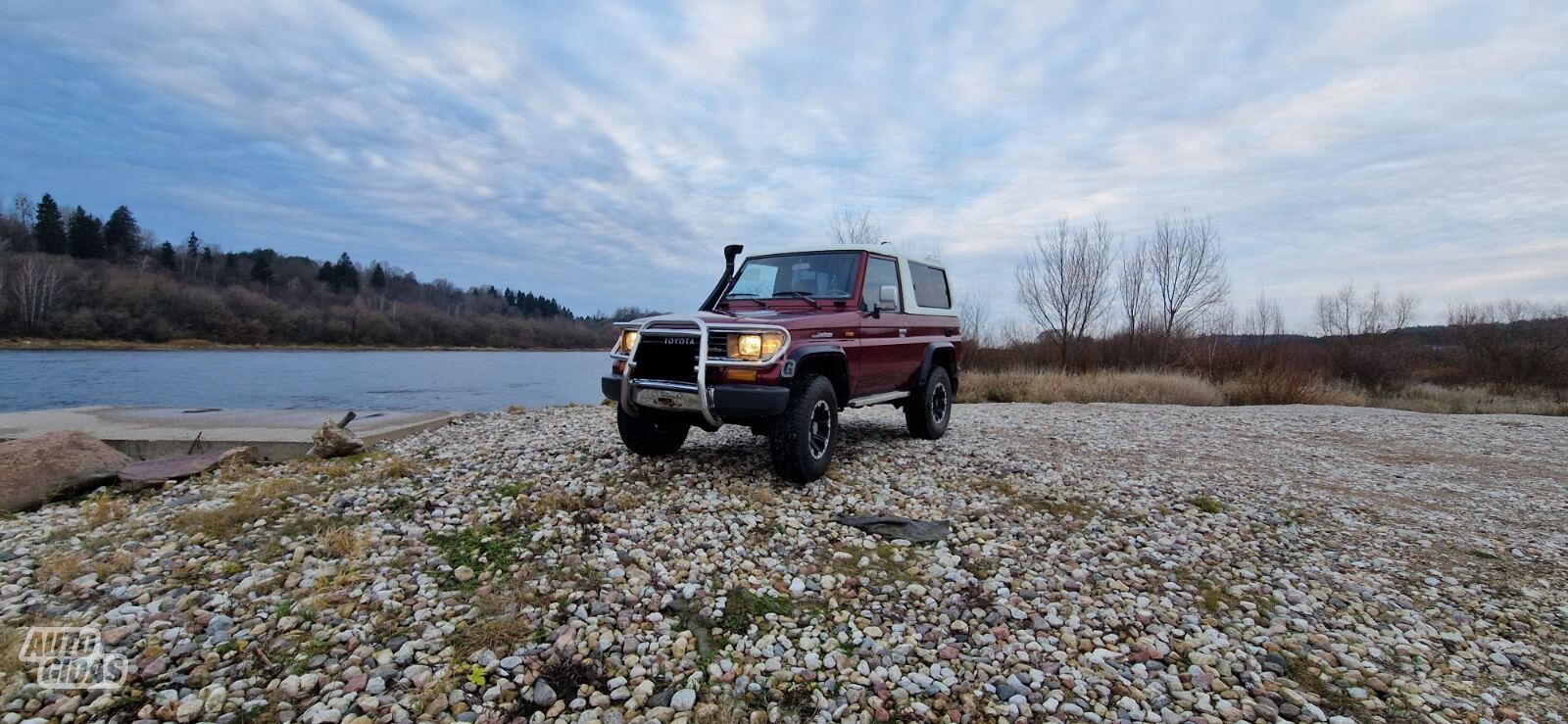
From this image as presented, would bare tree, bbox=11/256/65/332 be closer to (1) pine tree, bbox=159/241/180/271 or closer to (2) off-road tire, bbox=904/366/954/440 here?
(1) pine tree, bbox=159/241/180/271

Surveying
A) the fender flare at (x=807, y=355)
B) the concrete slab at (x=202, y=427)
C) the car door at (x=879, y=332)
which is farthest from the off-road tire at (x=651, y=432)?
the concrete slab at (x=202, y=427)

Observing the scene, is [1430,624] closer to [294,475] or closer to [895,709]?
[895,709]

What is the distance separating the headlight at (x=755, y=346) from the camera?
4840 mm

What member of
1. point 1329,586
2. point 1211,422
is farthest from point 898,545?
point 1211,422

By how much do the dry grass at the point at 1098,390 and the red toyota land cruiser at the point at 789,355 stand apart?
9141 mm

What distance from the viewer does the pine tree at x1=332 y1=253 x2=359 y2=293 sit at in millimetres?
70875

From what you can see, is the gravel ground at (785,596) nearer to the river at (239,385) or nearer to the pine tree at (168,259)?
the river at (239,385)

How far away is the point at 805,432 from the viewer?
5035 millimetres

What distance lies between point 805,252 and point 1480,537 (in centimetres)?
572

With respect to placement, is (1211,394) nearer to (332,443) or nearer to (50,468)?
(332,443)

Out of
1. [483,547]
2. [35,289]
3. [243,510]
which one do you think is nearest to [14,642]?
[243,510]

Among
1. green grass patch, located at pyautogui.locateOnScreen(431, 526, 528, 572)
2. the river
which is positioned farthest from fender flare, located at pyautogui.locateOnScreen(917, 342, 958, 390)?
the river

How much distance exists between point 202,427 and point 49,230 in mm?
67440

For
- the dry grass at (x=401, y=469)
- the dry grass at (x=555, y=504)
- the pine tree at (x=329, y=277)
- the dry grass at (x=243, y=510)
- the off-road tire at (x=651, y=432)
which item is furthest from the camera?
the pine tree at (x=329, y=277)
